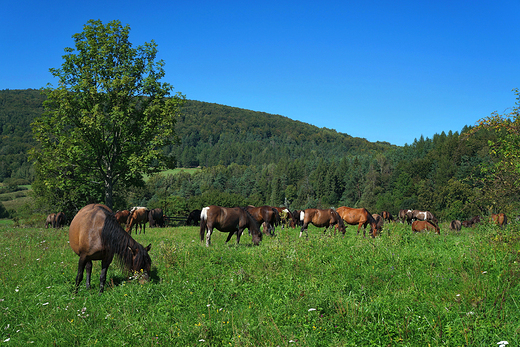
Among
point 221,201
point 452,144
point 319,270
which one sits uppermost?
point 452,144

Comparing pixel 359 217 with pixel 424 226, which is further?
pixel 424 226

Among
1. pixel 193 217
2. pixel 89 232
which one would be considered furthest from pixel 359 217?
pixel 193 217

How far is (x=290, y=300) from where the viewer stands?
542 cm

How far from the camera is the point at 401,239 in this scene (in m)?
10.1

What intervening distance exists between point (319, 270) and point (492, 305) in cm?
320

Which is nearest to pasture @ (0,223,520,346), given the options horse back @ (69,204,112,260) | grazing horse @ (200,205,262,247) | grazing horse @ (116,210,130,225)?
horse back @ (69,204,112,260)

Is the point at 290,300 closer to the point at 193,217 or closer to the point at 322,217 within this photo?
the point at 322,217

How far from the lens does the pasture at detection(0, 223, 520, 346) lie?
A: 433cm

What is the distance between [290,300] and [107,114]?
63.3 ft

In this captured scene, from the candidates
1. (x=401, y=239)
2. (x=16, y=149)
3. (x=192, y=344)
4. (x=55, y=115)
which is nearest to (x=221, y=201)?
(x=55, y=115)

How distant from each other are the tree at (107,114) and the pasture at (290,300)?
13.5m

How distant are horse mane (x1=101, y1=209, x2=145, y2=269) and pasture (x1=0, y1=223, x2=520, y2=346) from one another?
0.72m

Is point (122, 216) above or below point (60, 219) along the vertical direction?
above

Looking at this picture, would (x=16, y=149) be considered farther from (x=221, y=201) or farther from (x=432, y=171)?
(x=432, y=171)
